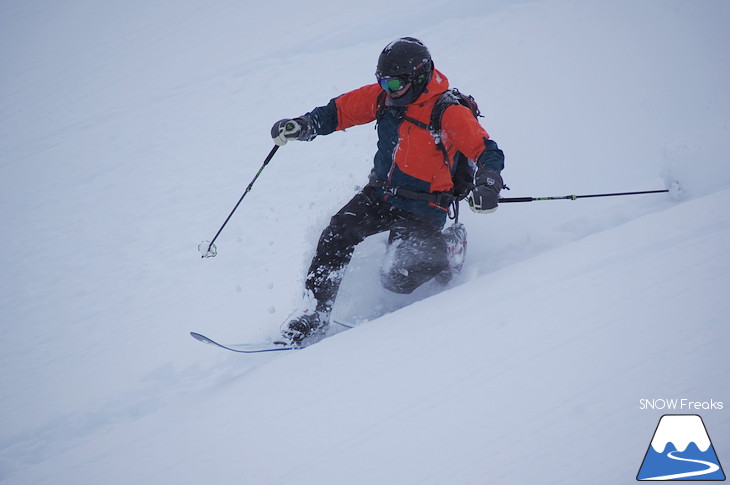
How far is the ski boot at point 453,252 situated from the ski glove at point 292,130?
52.0 inches

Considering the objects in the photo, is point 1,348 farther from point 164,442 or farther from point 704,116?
point 704,116

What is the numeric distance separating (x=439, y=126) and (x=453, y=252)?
38.5 inches

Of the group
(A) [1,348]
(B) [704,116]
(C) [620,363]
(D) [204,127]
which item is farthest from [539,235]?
(D) [204,127]

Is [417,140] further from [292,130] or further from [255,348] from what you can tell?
[255,348]

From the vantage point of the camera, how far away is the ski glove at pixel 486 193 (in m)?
3.04

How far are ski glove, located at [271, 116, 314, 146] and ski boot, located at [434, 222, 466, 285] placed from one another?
52.0 inches

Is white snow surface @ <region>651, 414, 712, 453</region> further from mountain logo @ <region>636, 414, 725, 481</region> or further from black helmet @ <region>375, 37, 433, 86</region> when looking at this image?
black helmet @ <region>375, 37, 433, 86</region>

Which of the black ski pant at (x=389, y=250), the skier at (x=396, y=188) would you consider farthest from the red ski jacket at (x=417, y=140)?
the black ski pant at (x=389, y=250)

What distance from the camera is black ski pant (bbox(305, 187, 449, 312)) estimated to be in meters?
3.63

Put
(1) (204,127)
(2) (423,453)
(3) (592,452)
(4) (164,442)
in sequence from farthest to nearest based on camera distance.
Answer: (1) (204,127)
(4) (164,442)
(2) (423,453)
(3) (592,452)

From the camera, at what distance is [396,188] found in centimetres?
363

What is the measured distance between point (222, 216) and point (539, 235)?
A: 351 cm

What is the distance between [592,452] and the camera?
6.07 feet

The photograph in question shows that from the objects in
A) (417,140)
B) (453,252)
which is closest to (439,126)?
(417,140)
